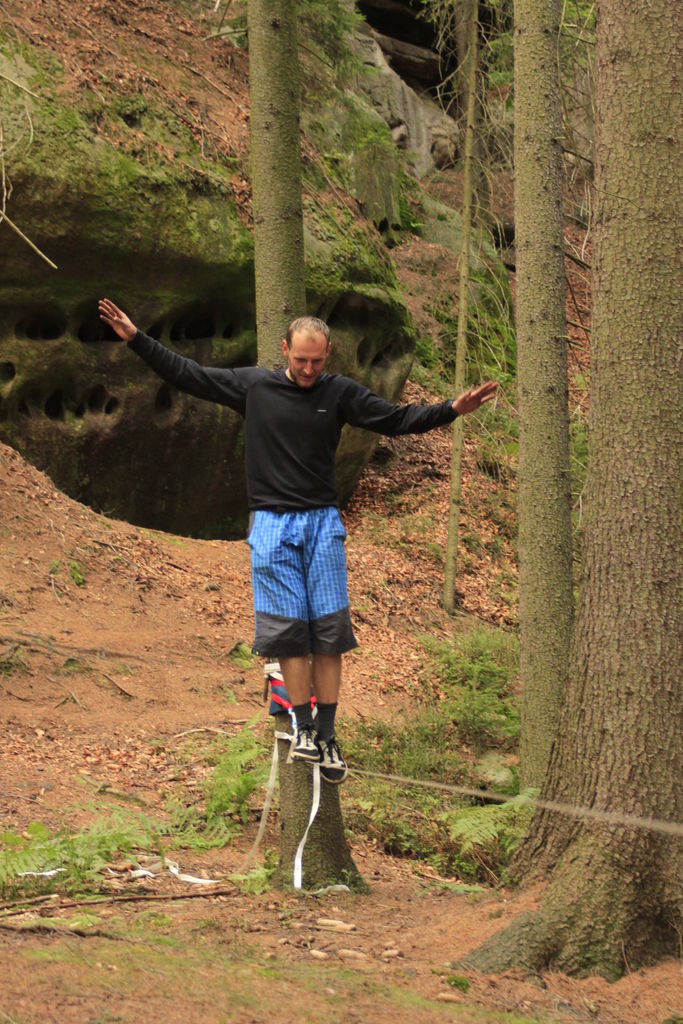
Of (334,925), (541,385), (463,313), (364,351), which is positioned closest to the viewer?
(334,925)

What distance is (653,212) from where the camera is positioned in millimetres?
5332

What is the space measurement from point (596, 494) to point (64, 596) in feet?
22.4

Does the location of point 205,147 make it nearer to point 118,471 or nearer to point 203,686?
point 118,471

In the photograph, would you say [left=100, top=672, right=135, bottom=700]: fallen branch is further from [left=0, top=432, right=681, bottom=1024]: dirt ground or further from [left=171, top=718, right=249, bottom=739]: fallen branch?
[left=171, top=718, right=249, bottom=739]: fallen branch

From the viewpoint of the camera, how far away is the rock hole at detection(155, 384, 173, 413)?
1371 centimetres

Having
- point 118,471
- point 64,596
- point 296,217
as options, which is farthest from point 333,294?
point 296,217

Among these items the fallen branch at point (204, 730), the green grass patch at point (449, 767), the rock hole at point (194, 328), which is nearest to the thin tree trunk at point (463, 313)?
the green grass patch at point (449, 767)

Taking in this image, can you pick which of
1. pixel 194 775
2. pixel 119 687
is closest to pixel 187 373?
pixel 194 775

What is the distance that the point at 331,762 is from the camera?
19.0ft

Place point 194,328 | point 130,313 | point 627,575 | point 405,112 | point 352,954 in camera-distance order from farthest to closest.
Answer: point 405,112, point 194,328, point 130,313, point 627,575, point 352,954

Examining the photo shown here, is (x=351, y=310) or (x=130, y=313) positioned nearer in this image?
(x=130, y=313)

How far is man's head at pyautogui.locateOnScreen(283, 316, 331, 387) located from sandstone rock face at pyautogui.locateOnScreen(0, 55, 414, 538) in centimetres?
740

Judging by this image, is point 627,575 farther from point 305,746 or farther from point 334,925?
point 334,925

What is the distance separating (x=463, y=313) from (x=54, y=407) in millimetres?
5262
